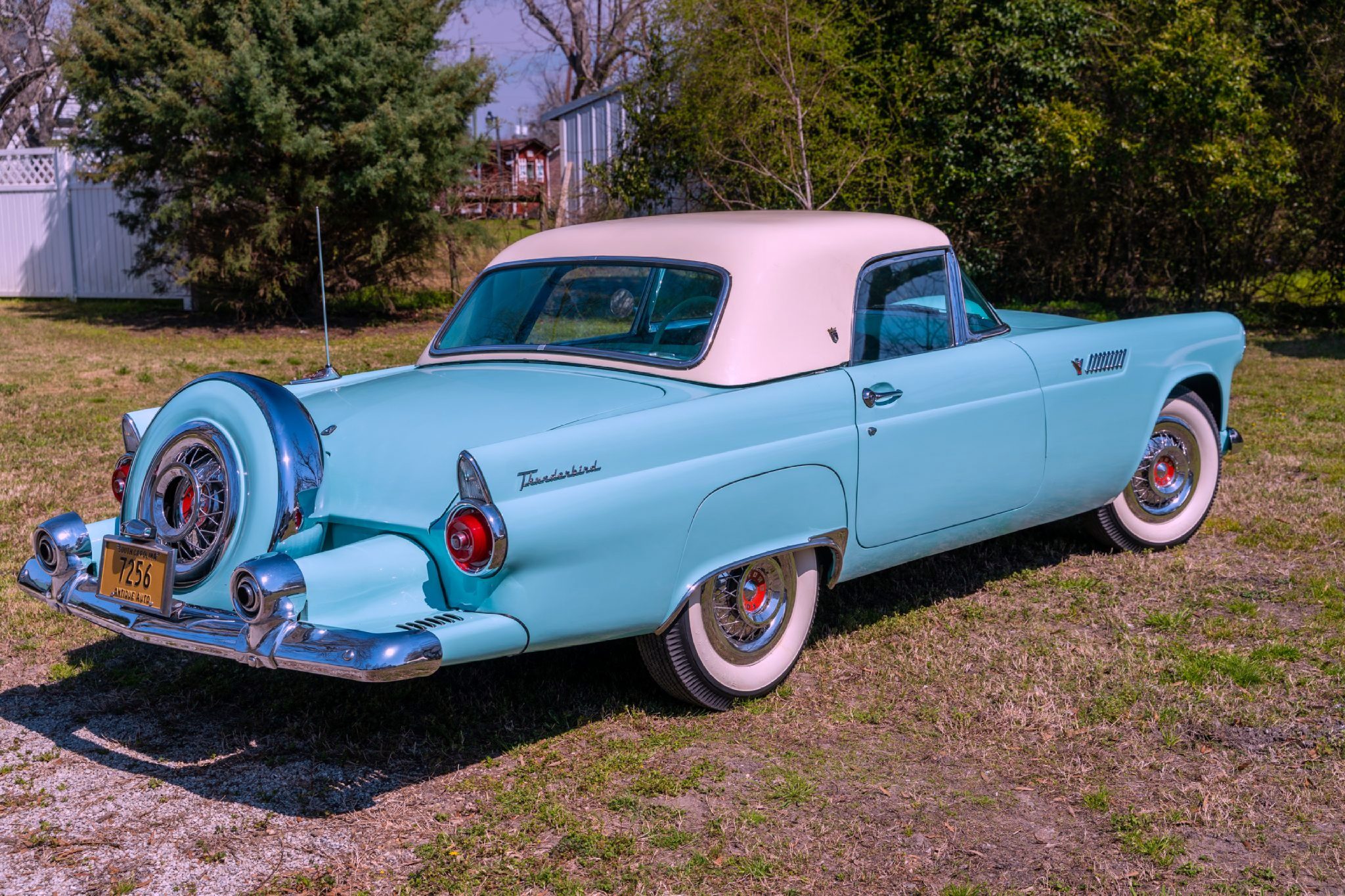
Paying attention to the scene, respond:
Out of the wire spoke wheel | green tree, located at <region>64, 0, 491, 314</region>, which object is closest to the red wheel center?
the wire spoke wheel

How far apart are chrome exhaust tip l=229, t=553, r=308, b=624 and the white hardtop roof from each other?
4.69 ft

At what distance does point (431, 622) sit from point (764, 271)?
1734 millimetres

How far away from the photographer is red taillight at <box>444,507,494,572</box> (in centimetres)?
345

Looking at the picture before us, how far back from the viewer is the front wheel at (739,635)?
4.00m

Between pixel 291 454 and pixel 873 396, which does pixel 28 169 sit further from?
pixel 873 396

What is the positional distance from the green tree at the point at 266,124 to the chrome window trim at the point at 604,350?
391 inches

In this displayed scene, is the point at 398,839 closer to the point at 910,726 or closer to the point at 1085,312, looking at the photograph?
the point at 910,726

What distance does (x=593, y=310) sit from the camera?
15.7ft

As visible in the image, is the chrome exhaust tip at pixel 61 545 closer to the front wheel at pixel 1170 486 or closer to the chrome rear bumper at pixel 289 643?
the chrome rear bumper at pixel 289 643

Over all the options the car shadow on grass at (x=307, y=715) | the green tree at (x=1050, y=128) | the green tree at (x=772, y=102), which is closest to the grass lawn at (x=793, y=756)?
the car shadow on grass at (x=307, y=715)

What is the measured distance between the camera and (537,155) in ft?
151

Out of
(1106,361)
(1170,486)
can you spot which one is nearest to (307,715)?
(1106,361)

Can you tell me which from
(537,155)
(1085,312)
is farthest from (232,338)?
(537,155)

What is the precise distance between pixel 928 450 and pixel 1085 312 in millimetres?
11386
